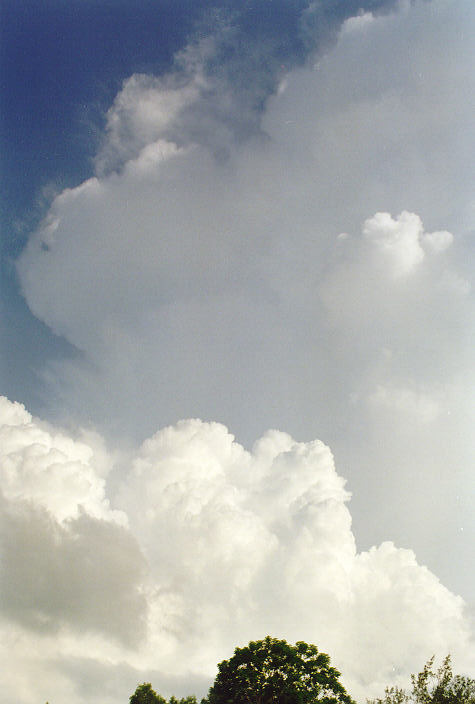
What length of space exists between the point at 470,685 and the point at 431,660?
3.21 metres

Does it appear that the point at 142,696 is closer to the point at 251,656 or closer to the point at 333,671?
the point at 251,656

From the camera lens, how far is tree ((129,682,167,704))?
68812mm

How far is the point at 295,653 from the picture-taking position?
51.1 meters

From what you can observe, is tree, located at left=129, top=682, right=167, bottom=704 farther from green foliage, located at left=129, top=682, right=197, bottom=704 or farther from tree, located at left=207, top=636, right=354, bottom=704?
tree, located at left=207, top=636, right=354, bottom=704

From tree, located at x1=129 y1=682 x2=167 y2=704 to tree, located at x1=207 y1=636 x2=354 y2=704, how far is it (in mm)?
24226

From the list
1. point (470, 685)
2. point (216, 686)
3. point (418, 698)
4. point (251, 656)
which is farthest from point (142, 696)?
point (470, 685)

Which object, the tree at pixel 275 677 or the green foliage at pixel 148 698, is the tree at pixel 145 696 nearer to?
the green foliage at pixel 148 698

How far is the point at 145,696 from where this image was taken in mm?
69188

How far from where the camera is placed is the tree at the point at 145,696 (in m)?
68.8

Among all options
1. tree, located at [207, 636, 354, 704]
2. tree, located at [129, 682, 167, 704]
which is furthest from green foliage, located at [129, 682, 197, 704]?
tree, located at [207, 636, 354, 704]

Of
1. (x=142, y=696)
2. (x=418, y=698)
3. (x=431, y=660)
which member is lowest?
(x=142, y=696)

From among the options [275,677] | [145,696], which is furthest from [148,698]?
[275,677]

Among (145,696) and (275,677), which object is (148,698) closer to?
(145,696)

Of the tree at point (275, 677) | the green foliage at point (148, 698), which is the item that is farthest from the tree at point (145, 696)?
the tree at point (275, 677)
